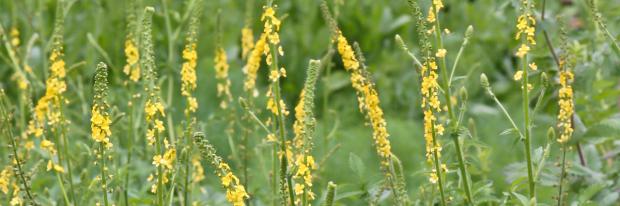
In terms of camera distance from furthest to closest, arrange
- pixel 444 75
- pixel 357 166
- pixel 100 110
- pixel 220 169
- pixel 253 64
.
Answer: pixel 253 64 → pixel 357 166 → pixel 444 75 → pixel 100 110 → pixel 220 169

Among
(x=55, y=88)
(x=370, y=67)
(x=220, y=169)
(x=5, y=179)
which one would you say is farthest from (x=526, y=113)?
(x=370, y=67)

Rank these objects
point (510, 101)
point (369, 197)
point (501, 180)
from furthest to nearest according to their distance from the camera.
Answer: point (510, 101) → point (501, 180) → point (369, 197)

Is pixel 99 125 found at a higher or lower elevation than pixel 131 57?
lower

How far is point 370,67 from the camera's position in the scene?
12.7ft

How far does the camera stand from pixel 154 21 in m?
5.68

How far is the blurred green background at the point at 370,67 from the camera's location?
3699mm

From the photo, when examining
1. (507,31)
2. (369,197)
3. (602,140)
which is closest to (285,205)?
(369,197)

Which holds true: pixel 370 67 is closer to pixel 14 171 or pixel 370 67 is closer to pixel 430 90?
pixel 430 90

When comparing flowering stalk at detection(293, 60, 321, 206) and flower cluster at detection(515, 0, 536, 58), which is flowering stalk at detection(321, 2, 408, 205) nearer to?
flowering stalk at detection(293, 60, 321, 206)

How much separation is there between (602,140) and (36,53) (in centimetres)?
308

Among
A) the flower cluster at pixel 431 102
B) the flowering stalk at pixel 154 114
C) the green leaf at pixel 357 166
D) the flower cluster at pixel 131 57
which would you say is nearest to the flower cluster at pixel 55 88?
the flower cluster at pixel 131 57

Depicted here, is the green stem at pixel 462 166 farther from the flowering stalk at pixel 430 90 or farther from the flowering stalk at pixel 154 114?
the flowering stalk at pixel 154 114

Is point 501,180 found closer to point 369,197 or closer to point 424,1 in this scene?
point 369,197

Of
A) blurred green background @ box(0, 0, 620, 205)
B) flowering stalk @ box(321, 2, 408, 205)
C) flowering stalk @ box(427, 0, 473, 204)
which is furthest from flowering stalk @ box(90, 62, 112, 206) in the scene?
blurred green background @ box(0, 0, 620, 205)
